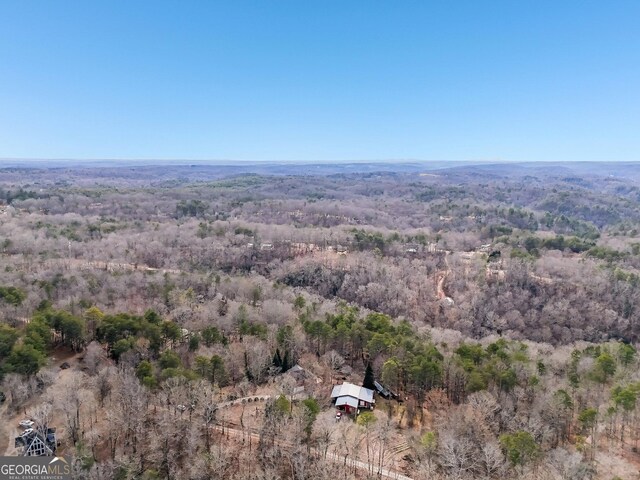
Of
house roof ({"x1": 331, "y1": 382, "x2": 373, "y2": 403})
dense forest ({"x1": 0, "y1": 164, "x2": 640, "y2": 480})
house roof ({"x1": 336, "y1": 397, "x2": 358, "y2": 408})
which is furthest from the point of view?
house roof ({"x1": 331, "y1": 382, "x2": 373, "y2": 403})

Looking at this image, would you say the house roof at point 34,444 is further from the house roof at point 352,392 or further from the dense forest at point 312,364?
the house roof at point 352,392

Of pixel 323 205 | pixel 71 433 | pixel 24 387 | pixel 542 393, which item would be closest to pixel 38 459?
pixel 71 433

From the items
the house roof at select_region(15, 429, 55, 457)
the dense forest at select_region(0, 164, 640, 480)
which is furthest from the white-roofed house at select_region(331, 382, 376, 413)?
the house roof at select_region(15, 429, 55, 457)

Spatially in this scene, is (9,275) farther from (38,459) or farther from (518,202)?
(518,202)

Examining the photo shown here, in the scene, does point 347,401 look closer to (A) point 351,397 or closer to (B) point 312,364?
(A) point 351,397

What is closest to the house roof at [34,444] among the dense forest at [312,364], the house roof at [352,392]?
the dense forest at [312,364]

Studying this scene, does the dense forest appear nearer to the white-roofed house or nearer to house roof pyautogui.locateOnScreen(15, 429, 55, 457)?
house roof pyautogui.locateOnScreen(15, 429, 55, 457)

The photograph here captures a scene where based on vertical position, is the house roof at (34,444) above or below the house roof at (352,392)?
above
